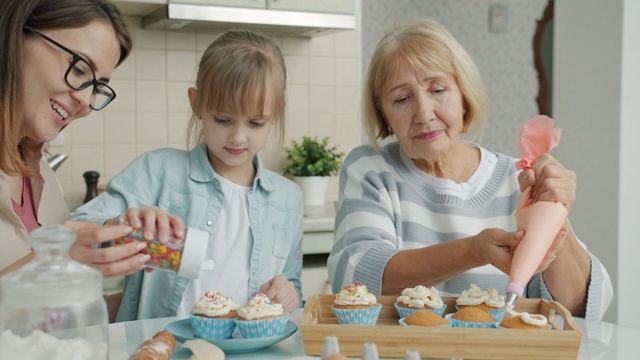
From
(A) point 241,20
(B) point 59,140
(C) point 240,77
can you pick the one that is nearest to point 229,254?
(C) point 240,77

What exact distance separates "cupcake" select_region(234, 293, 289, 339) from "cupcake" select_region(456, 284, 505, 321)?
32cm

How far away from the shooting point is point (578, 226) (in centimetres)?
252

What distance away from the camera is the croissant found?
94cm

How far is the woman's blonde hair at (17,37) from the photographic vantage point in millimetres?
1363

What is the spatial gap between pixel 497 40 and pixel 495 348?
14.5 ft

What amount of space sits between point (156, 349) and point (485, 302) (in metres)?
0.57

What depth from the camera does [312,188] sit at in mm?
2986

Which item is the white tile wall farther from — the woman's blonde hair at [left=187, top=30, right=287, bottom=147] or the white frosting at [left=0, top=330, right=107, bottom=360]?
the white frosting at [left=0, top=330, right=107, bottom=360]

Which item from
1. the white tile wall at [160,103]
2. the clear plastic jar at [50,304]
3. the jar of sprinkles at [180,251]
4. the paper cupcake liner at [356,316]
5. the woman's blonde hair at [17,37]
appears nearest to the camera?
the clear plastic jar at [50,304]

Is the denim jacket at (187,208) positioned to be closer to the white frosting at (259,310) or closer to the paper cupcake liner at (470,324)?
the white frosting at (259,310)

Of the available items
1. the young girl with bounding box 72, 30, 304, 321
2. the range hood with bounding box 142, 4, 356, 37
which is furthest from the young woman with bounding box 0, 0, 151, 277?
the range hood with bounding box 142, 4, 356, 37

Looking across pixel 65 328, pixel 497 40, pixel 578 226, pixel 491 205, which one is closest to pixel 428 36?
pixel 491 205

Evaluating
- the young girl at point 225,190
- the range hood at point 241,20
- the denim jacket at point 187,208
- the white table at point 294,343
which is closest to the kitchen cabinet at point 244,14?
the range hood at point 241,20

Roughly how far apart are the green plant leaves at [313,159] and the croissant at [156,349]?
6.52 feet
